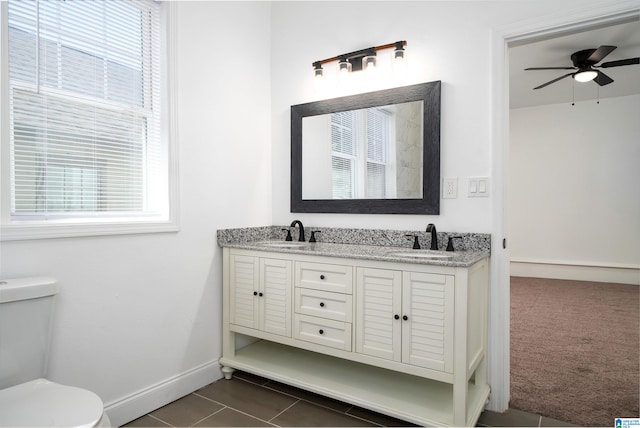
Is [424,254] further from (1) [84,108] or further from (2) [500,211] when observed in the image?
(1) [84,108]

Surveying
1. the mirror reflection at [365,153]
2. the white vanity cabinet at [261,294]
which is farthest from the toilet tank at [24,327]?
the mirror reflection at [365,153]

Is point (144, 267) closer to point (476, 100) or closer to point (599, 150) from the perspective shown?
point (476, 100)

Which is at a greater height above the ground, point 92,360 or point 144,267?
point 144,267

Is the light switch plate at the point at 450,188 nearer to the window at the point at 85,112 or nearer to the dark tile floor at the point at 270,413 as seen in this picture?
the dark tile floor at the point at 270,413

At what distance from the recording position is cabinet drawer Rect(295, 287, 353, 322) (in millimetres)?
1981

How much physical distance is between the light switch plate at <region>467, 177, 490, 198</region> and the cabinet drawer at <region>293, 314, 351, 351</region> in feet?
3.24

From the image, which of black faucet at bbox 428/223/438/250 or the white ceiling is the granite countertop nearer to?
black faucet at bbox 428/223/438/250

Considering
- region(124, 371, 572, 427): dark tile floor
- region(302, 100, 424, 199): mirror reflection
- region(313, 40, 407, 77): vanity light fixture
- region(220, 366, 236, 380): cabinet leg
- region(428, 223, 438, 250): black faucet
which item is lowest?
region(124, 371, 572, 427): dark tile floor

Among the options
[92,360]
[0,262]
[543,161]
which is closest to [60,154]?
[0,262]

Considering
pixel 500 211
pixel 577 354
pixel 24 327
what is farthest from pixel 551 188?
pixel 24 327

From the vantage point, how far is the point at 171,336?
216cm

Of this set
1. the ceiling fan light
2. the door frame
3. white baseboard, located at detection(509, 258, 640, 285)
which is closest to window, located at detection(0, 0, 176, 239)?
the door frame

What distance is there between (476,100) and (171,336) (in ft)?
7.12

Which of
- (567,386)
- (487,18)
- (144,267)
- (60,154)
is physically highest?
(487,18)
